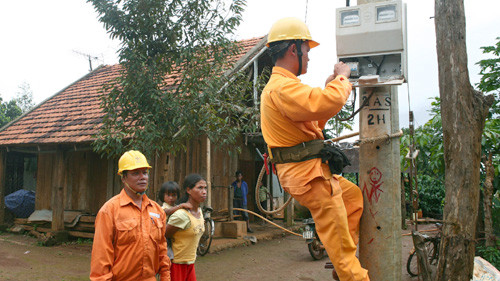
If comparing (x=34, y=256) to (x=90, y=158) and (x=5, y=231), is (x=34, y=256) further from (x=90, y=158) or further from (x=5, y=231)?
(x=5, y=231)

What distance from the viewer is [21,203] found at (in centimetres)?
1310

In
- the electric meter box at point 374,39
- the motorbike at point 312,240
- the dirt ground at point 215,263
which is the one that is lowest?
the dirt ground at point 215,263

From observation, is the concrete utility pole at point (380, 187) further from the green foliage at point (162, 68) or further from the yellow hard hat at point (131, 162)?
the green foliage at point (162, 68)

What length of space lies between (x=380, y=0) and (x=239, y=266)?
694 cm

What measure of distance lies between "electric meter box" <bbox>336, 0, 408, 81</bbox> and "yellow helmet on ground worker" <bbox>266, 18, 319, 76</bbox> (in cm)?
24

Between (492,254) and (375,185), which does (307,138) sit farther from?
(492,254)

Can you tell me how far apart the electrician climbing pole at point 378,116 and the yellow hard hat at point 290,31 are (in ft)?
0.84

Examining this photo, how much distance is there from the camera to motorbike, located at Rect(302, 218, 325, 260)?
28.1 ft

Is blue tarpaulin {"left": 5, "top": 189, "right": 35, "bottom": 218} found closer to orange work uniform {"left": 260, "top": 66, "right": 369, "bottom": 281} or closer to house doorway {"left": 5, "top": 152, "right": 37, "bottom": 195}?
house doorway {"left": 5, "top": 152, "right": 37, "bottom": 195}

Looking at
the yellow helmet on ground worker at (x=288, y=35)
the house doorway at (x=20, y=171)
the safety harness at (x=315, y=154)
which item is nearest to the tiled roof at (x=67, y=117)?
the house doorway at (x=20, y=171)

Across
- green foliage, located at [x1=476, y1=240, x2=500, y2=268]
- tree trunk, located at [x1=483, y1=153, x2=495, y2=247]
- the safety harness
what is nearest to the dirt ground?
green foliage, located at [x1=476, y1=240, x2=500, y2=268]

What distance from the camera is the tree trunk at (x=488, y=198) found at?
622 cm

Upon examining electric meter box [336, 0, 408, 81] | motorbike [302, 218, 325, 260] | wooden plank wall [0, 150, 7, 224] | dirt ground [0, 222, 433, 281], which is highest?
electric meter box [336, 0, 408, 81]

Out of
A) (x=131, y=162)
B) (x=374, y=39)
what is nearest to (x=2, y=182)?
(x=131, y=162)
